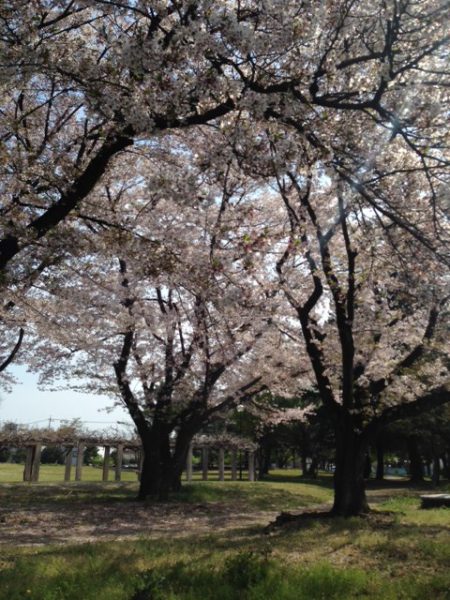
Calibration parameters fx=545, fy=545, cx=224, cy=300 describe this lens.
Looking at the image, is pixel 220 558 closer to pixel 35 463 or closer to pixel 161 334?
pixel 161 334

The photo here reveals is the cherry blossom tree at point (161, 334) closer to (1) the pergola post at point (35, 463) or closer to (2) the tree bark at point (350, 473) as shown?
(2) the tree bark at point (350, 473)

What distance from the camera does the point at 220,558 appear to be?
7215 millimetres

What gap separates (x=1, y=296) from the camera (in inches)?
379

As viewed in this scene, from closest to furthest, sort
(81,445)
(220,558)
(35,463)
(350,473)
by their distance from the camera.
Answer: (220,558) < (350,473) < (35,463) < (81,445)

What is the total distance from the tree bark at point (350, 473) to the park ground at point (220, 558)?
1.71 ft

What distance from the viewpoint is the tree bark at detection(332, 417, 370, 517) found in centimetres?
1233

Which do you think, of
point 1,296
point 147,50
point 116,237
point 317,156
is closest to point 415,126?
point 317,156

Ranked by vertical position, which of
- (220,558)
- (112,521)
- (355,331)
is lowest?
(112,521)

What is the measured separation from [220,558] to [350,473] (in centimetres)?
603

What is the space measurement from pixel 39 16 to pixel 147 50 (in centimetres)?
178

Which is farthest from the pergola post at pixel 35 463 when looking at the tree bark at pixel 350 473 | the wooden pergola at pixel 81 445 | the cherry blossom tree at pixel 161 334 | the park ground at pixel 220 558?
the tree bark at pixel 350 473

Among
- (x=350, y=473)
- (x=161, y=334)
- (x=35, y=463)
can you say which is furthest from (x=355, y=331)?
(x=35, y=463)

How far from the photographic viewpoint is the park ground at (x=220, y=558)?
5539mm

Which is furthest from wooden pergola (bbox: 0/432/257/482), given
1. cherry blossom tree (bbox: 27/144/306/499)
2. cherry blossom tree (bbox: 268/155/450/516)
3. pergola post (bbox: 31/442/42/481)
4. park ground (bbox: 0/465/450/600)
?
cherry blossom tree (bbox: 268/155/450/516)
